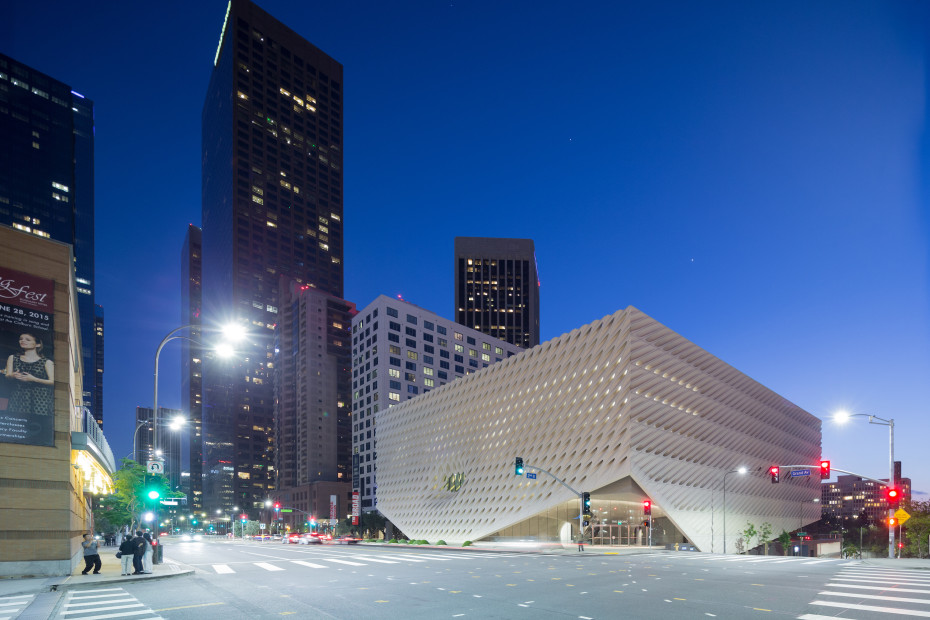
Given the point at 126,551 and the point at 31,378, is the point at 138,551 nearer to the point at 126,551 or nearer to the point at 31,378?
the point at 126,551

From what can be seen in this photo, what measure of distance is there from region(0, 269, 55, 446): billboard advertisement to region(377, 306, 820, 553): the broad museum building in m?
36.0

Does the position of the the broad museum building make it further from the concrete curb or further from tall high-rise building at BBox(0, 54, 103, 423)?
tall high-rise building at BBox(0, 54, 103, 423)

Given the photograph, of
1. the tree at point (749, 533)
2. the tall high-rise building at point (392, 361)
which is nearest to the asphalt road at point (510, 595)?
the tree at point (749, 533)

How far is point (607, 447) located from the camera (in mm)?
55125

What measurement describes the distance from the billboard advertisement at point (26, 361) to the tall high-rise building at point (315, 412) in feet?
501

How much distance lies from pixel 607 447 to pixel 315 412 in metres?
142

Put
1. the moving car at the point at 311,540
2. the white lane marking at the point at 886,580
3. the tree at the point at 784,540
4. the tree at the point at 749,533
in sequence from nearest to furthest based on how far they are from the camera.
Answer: the white lane marking at the point at 886,580
the moving car at the point at 311,540
the tree at the point at 749,533
the tree at the point at 784,540

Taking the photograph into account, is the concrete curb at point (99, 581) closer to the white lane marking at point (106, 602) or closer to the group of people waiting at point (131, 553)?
the group of people waiting at point (131, 553)

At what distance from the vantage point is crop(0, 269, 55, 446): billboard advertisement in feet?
77.6

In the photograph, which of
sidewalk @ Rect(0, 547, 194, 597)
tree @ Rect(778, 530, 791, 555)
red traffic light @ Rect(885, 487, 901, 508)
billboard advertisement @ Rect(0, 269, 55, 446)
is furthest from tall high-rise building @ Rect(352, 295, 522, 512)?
sidewalk @ Rect(0, 547, 194, 597)

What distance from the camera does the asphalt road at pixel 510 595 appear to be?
13.5 meters

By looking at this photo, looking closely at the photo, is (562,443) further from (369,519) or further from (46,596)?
(369,519)

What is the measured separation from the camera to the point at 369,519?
125875 mm

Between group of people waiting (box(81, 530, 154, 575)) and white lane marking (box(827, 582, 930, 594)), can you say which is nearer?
white lane marking (box(827, 582, 930, 594))
